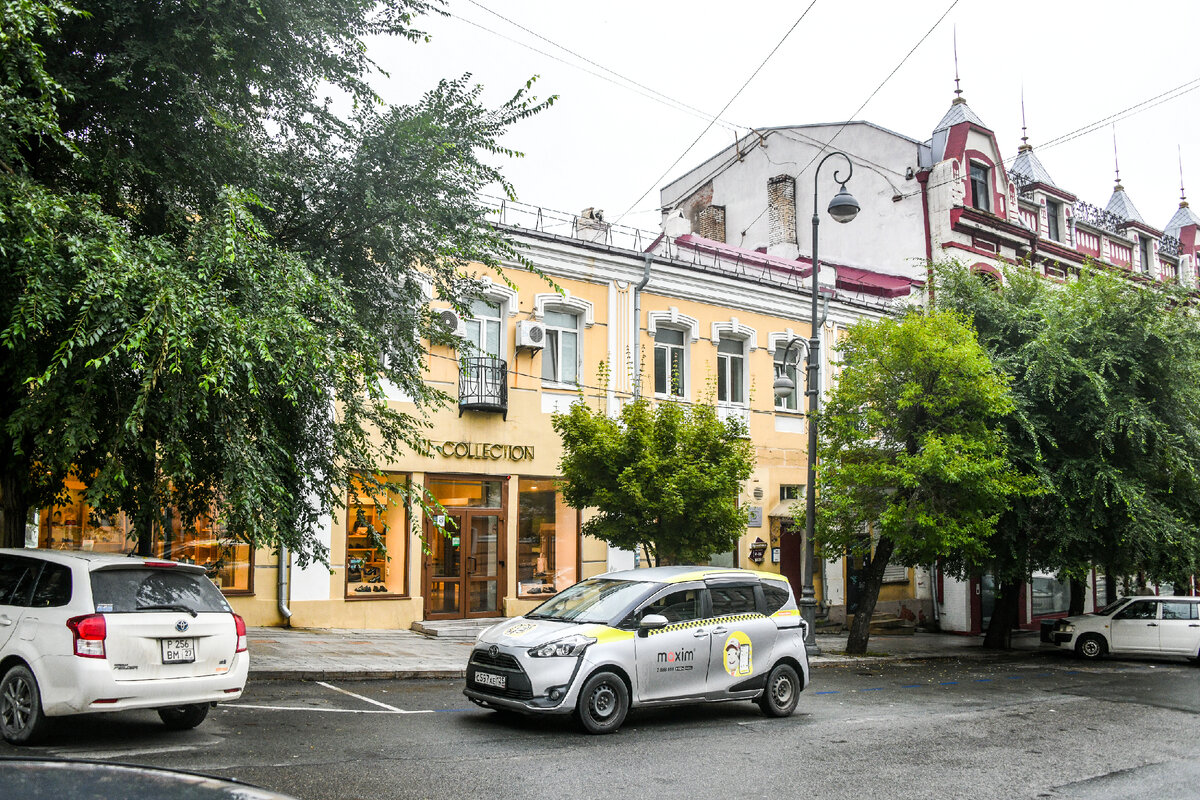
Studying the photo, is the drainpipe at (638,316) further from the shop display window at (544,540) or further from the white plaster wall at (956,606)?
the white plaster wall at (956,606)

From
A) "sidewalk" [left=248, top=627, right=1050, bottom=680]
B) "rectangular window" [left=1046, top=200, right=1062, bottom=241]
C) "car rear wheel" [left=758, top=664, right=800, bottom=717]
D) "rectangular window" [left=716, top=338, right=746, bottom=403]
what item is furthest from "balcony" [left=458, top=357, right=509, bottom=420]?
"rectangular window" [left=1046, top=200, right=1062, bottom=241]

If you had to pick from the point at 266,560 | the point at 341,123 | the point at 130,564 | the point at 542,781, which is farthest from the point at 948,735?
the point at 266,560

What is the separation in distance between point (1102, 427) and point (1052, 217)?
58.3 ft

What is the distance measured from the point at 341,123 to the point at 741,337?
1384cm

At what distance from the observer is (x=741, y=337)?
24.1 meters

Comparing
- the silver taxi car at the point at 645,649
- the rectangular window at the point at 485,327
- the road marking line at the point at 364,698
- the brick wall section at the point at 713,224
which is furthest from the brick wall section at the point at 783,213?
the road marking line at the point at 364,698

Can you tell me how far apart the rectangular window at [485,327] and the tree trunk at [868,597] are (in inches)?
355

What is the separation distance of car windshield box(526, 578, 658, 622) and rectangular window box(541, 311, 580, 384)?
10.0 m

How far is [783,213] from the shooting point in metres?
31.4

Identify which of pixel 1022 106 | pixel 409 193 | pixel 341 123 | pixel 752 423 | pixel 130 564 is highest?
pixel 1022 106

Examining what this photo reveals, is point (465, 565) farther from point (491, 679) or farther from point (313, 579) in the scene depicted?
point (491, 679)

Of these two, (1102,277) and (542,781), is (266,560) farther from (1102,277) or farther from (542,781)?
(1102,277)

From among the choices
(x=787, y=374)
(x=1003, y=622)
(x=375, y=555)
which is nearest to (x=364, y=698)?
(x=375, y=555)

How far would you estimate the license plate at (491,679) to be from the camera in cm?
955
